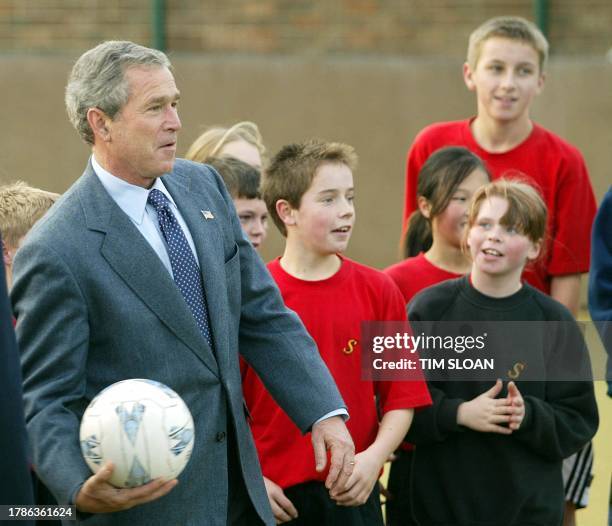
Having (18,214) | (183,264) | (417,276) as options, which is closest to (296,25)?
(417,276)

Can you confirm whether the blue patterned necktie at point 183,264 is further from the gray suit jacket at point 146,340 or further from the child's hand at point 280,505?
the child's hand at point 280,505

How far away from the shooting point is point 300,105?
38.4ft

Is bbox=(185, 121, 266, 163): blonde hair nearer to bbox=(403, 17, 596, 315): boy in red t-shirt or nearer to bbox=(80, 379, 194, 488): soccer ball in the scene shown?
bbox=(403, 17, 596, 315): boy in red t-shirt

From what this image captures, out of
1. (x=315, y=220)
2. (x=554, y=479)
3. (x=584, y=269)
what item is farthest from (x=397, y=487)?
(x=584, y=269)

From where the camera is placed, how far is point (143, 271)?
3395mm

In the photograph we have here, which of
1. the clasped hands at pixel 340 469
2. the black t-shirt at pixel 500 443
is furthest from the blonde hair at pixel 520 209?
the clasped hands at pixel 340 469

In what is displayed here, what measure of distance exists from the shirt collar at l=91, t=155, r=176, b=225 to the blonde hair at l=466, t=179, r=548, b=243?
1.73m

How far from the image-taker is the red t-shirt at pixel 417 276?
16.8 ft

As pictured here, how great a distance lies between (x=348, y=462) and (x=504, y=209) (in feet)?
5.19

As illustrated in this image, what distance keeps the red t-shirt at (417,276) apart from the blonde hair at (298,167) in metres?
0.62

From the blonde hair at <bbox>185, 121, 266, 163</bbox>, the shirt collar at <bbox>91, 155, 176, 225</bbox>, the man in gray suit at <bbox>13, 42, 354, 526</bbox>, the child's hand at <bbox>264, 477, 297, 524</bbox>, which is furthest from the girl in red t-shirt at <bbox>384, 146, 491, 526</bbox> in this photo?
the shirt collar at <bbox>91, 155, 176, 225</bbox>

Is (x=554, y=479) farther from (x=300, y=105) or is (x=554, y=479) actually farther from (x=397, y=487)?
(x=300, y=105)

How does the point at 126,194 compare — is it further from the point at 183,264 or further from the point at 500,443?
the point at 500,443

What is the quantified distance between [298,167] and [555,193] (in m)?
1.56
